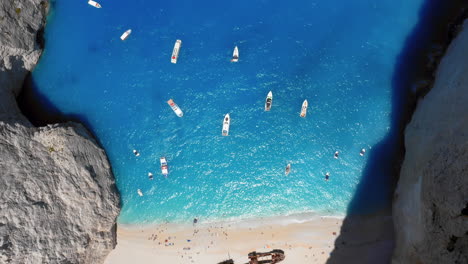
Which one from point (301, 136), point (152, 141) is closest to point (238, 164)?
point (301, 136)

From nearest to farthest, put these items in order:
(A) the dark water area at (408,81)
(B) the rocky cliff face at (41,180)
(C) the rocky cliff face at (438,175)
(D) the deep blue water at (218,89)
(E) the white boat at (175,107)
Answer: (C) the rocky cliff face at (438,175)
(B) the rocky cliff face at (41,180)
(A) the dark water area at (408,81)
(D) the deep blue water at (218,89)
(E) the white boat at (175,107)

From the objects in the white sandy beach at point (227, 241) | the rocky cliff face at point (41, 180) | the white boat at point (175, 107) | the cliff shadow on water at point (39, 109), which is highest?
the cliff shadow on water at point (39, 109)

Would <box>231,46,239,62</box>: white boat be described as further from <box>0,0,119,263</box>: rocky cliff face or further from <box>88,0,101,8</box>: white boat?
<box>0,0,119,263</box>: rocky cliff face

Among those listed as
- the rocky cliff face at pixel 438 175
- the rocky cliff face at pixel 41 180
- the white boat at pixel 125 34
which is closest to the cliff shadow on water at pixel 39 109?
the rocky cliff face at pixel 41 180

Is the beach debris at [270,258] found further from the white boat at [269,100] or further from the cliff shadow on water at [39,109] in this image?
the cliff shadow on water at [39,109]

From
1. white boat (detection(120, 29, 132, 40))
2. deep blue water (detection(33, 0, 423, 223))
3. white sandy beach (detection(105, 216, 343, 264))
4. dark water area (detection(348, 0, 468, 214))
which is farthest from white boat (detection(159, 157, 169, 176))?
dark water area (detection(348, 0, 468, 214))

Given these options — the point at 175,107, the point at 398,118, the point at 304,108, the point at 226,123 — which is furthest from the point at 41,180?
the point at 398,118

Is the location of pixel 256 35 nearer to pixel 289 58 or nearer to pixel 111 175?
pixel 289 58
